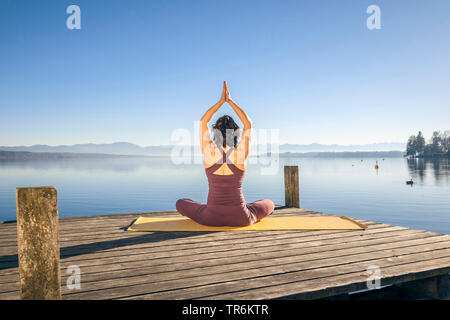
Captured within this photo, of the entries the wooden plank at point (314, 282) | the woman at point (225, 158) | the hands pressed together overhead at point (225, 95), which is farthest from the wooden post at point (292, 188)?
the wooden plank at point (314, 282)

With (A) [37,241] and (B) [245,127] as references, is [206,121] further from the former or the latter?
(A) [37,241]

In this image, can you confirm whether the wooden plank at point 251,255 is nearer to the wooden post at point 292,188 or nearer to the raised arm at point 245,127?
the raised arm at point 245,127

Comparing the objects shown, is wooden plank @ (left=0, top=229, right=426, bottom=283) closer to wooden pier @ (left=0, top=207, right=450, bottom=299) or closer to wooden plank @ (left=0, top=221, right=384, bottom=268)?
wooden pier @ (left=0, top=207, right=450, bottom=299)

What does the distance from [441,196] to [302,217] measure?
82.6 feet

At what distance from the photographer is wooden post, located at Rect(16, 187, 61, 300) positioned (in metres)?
2.30

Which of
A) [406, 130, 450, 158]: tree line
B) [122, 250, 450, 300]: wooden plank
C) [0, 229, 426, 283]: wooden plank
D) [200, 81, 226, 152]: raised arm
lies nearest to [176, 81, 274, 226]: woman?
[200, 81, 226, 152]: raised arm

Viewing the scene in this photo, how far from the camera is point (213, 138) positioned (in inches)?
205

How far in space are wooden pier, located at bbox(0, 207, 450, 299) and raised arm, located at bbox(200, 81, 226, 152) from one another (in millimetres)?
1564

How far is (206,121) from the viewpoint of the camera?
196 inches

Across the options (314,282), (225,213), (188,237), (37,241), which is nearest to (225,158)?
(225,213)

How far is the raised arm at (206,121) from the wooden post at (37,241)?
291 cm

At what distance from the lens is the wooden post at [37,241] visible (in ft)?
7.55

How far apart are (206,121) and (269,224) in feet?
7.70
